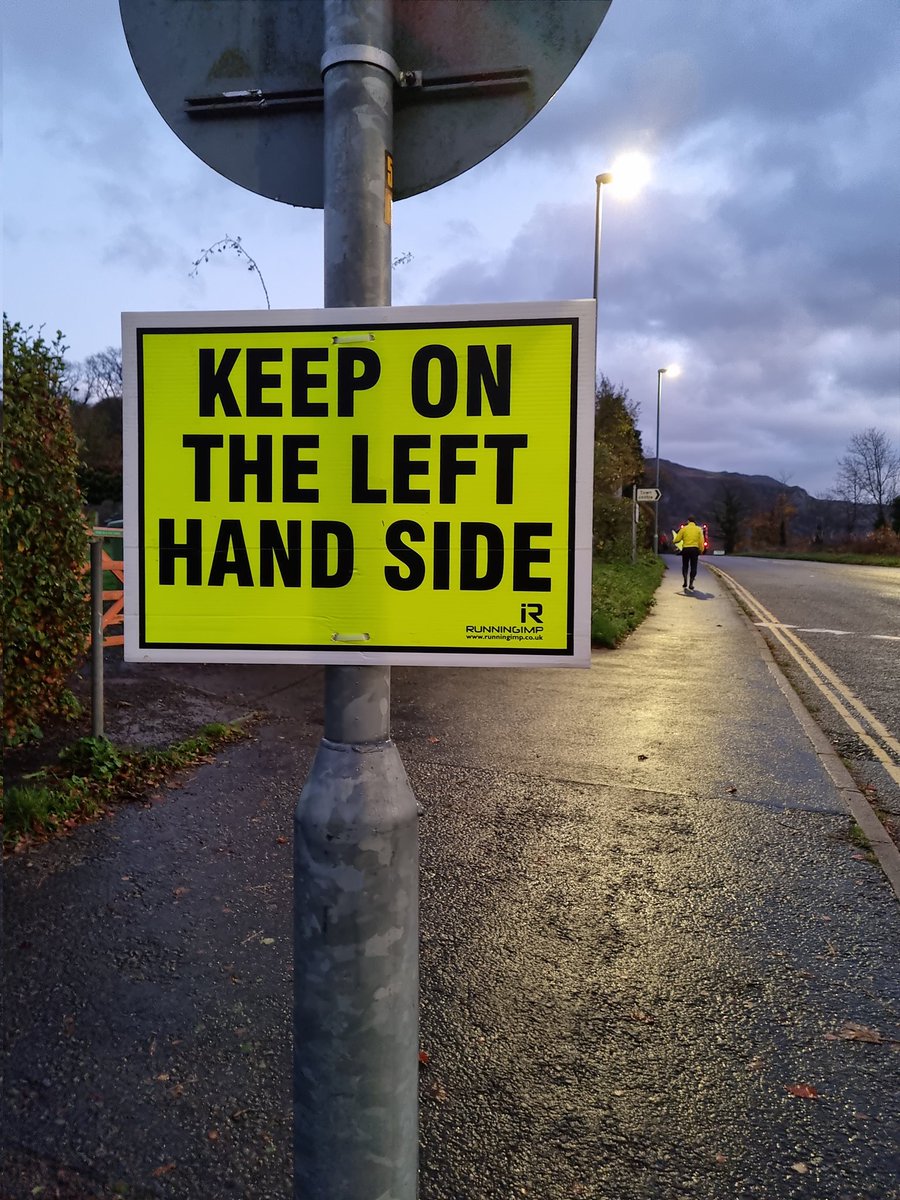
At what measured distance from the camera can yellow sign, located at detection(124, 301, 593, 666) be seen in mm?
1549

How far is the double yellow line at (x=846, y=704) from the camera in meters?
7.10

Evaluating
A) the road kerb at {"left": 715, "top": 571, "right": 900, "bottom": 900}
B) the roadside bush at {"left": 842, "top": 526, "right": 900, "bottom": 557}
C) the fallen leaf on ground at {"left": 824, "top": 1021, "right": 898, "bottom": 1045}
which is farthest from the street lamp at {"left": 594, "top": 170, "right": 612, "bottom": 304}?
the roadside bush at {"left": 842, "top": 526, "right": 900, "bottom": 557}

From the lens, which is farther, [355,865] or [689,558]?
[689,558]

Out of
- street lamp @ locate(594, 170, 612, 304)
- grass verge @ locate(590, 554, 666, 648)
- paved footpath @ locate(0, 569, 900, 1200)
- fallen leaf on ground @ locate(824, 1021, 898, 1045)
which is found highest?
street lamp @ locate(594, 170, 612, 304)

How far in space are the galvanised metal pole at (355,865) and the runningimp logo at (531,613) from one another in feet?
0.94

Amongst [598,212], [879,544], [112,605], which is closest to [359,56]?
[112,605]

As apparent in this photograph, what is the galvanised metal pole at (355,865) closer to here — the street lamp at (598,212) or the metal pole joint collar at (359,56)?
the metal pole joint collar at (359,56)

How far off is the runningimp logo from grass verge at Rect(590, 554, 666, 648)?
754 cm

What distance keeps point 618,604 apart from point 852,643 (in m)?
3.88

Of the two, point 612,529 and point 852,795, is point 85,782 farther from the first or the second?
point 612,529

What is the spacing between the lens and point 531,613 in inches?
62.3

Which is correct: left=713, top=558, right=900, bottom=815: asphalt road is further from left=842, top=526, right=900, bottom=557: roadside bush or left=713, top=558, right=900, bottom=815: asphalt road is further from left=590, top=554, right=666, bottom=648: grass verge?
left=842, top=526, right=900, bottom=557: roadside bush

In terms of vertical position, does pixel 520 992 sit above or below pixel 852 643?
below

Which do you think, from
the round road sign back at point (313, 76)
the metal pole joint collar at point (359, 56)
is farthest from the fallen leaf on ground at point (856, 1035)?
the metal pole joint collar at point (359, 56)
